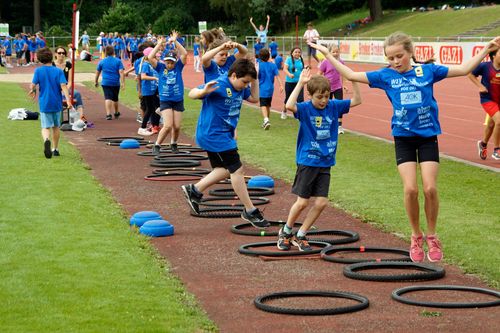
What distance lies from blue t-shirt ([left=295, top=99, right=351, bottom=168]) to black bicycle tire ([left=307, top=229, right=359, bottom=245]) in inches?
38.4

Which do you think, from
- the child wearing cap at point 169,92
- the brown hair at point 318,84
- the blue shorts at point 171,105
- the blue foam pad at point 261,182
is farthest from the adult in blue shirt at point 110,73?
the brown hair at point 318,84

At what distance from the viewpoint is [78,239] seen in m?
10.2

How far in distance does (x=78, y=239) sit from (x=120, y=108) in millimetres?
19680

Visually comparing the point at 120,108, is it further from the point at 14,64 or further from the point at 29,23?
the point at 29,23

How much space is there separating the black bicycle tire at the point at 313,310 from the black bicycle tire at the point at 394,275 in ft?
2.04

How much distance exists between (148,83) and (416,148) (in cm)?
1304

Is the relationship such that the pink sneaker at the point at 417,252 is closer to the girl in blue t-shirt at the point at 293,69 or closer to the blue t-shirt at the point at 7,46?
the girl in blue t-shirt at the point at 293,69

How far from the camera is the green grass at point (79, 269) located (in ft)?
23.6

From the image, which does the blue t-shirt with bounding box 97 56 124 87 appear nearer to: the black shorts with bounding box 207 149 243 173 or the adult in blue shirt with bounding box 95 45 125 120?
the adult in blue shirt with bounding box 95 45 125 120

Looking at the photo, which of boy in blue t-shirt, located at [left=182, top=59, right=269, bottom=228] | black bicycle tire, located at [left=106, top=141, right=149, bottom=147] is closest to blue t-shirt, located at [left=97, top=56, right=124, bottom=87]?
black bicycle tire, located at [left=106, top=141, right=149, bottom=147]

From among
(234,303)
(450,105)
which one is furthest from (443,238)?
(450,105)

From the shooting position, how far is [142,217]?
11.1m

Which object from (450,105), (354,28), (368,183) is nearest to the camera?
(368,183)

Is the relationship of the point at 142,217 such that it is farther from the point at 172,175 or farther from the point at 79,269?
the point at 172,175
